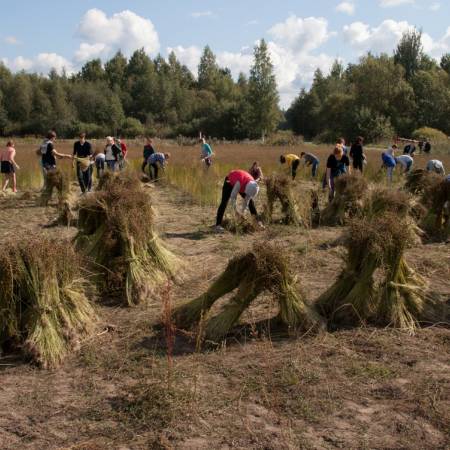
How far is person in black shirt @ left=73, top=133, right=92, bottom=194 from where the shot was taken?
13062mm

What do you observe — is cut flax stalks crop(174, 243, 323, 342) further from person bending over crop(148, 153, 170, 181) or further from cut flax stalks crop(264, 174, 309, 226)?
person bending over crop(148, 153, 170, 181)

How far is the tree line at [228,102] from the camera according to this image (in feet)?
174

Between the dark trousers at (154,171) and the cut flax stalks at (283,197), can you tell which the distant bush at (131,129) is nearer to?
the dark trousers at (154,171)

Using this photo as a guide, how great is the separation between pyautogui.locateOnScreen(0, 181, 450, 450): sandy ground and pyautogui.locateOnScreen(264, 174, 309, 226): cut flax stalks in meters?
4.58

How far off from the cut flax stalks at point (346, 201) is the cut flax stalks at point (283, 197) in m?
0.63

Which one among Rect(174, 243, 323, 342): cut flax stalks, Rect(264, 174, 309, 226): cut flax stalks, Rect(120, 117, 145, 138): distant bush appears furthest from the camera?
Rect(120, 117, 145, 138): distant bush

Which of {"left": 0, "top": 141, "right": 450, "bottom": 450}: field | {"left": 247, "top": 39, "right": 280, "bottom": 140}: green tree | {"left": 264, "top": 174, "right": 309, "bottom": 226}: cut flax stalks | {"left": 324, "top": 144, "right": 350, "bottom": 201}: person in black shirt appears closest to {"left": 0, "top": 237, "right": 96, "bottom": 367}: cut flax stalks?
{"left": 0, "top": 141, "right": 450, "bottom": 450}: field

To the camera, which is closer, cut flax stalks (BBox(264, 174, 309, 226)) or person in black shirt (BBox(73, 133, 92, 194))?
cut flax stalks (BBox(264, 174, 309, 226))

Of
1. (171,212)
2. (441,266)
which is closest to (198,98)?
(171,212)

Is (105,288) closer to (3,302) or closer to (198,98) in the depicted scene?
(3,302)

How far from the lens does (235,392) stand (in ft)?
13.4

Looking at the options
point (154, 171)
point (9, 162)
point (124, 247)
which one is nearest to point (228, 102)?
point (154, 171)

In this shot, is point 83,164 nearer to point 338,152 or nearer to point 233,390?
point 338,152

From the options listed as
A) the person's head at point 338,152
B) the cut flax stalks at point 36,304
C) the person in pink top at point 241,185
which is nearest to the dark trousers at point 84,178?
the person in pink top at point 241,185
